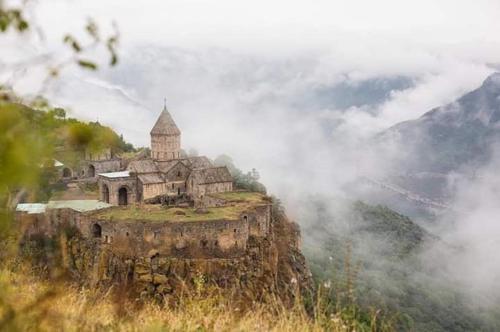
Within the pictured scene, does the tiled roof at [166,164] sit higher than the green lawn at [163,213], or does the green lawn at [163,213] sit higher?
the tiled roof at [166,164]

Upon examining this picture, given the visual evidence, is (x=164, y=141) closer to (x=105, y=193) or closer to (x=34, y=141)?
(x=105, y=193)

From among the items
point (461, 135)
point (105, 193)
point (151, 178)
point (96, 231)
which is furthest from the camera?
point (461, 135)

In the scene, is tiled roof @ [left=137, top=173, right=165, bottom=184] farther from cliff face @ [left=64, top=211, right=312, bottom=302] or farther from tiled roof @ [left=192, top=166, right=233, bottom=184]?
cliff face @ [left=64, top=211, right=312, bottom=302]

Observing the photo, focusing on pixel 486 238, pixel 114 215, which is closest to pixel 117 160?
pixel 114 215

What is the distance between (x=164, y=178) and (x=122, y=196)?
207cm

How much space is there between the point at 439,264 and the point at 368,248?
5.32 m

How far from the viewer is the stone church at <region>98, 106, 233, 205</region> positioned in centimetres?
2667

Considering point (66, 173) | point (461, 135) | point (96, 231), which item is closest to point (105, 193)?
point (96, 231)

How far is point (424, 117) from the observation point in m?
75.9

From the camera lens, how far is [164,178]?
2753cm

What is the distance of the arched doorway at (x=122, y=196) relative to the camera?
2669cm

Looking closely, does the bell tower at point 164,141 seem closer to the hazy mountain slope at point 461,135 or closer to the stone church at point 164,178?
the stone church at point 164,178

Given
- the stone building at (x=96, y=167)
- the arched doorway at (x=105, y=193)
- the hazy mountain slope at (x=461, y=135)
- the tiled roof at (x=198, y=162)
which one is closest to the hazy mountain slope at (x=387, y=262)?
the tiled roof at (x=198, y=162)

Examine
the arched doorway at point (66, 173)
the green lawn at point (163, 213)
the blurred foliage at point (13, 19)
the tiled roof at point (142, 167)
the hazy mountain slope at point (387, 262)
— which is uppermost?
the blurred foliage at point (13, 19)
